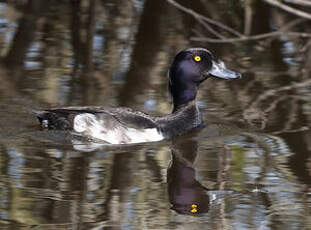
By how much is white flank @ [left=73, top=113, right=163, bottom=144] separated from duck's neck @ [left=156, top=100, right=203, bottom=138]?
18cm

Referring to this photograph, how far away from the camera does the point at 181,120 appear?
393 inches

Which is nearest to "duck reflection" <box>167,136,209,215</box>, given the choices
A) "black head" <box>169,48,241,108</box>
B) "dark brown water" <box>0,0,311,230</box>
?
"dark brown water" <box>0,0,311,230</box>

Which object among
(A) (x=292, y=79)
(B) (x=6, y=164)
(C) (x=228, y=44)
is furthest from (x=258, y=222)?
(C) (x=228, y=44)

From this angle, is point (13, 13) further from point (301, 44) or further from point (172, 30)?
point (301, 44)

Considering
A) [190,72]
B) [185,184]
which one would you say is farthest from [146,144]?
[185,184]

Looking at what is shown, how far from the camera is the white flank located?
9.41 metres

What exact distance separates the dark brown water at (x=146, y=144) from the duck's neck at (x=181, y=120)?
5.7 inches

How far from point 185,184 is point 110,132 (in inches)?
66.9

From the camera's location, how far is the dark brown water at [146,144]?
7094mm

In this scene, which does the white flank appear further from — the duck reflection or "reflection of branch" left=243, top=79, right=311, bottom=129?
"reflection of branch" left=243, top=79, right=311, bottom=129

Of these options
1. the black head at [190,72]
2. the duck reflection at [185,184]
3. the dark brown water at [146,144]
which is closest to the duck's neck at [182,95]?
the black head at [190,72]

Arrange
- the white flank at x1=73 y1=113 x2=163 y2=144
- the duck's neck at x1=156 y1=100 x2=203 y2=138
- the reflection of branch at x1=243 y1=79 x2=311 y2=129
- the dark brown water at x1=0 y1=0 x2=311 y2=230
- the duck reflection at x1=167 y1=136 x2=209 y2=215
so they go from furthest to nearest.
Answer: the reflection of branch at x1=243 y1=79 x2=311 y2=129 < the duck's neck at x1=156 y1=100 x2=203 y2=138 < the white flank at x1=73 y1=113 x2=163 y2=144 < the duck reflection at x1=167 y1=136 x2=209 y2=215 < the dark brown water at x1=0 y1=0 x2=311 y2=230

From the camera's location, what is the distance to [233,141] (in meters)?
9.52

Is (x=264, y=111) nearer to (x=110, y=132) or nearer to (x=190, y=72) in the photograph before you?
(x=190, y=72)
